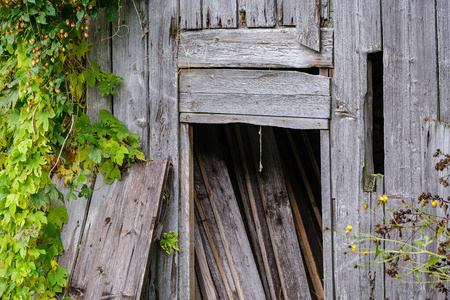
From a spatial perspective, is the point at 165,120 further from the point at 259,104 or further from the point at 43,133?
the point at 43,133

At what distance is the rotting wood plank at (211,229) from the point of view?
432cm

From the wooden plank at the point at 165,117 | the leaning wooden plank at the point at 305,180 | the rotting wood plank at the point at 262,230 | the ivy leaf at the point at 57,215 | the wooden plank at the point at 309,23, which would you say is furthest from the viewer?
the leaning wooden plank at the point at 305,180

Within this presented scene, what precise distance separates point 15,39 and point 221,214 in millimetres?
1978

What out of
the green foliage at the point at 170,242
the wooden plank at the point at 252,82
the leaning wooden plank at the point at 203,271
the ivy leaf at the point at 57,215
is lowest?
the leaning wooden plank at the point at 203,271

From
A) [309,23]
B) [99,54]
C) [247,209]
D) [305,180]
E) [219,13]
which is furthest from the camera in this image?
[305,180]

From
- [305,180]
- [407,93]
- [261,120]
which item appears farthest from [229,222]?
[407,93]

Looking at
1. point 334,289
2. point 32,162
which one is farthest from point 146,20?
point 334,289

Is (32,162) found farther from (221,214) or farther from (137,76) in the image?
(221,214)

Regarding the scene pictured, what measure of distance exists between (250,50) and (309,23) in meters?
0.40

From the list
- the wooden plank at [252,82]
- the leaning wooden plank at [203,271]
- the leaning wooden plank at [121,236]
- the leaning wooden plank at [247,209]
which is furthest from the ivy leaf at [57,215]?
the leaning wooden plank at [247,209]

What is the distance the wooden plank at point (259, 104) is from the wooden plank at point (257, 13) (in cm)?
43

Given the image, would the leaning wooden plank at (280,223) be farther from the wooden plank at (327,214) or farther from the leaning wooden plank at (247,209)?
the wooden plank at (327,214)

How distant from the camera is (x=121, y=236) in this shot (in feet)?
11.8

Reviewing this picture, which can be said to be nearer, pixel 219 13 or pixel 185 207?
pixel 219 13
